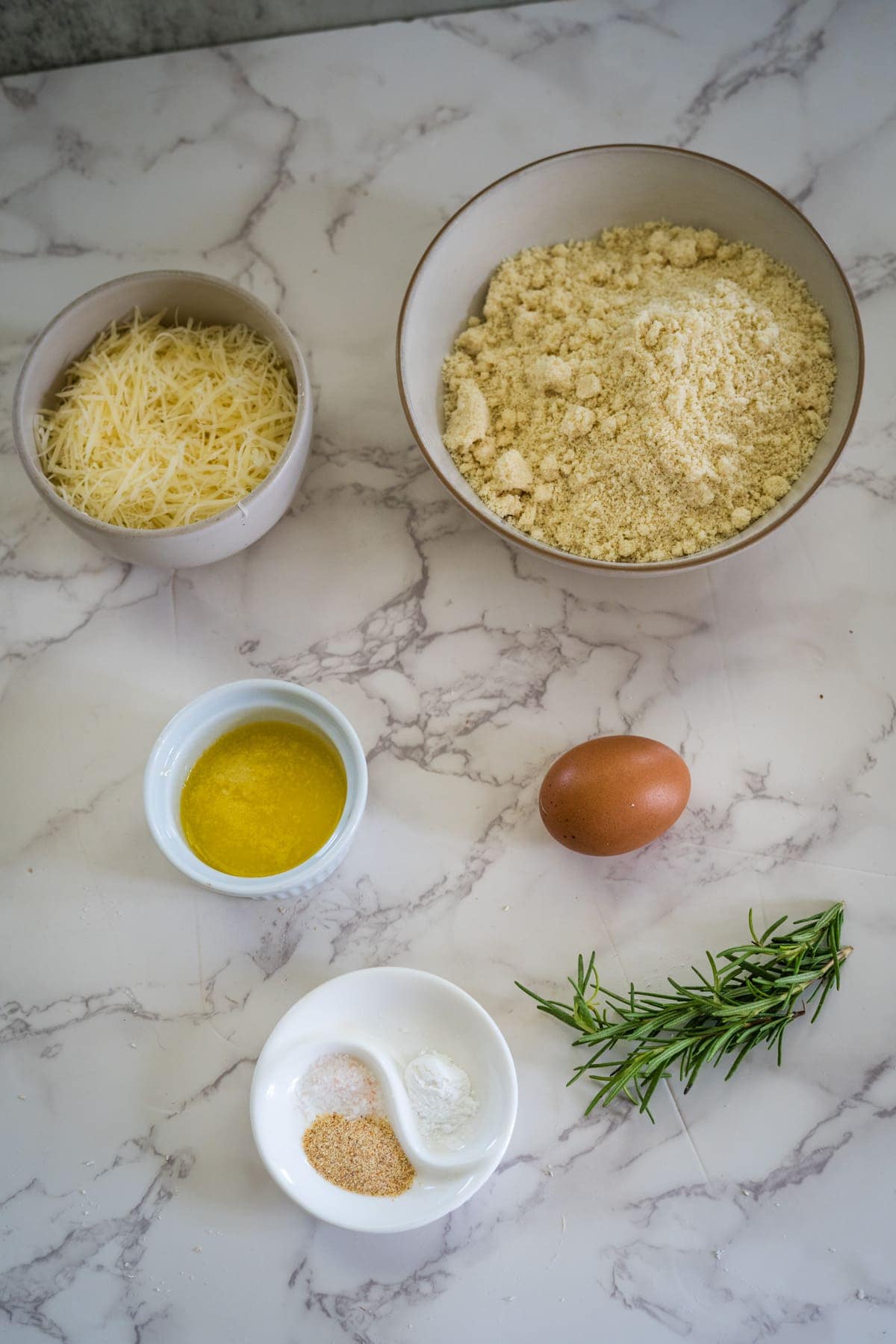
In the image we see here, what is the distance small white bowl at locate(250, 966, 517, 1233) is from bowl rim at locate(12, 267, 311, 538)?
0.56 meters

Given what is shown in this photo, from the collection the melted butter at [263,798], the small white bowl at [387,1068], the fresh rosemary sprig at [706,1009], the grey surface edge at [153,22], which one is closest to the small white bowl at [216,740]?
the melted butter at [263,798]

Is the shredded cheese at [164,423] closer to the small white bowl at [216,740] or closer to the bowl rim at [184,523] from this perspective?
the bowl rim at [184,523]

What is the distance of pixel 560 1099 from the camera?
51.8 inches

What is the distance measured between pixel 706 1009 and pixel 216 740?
0.68 metres

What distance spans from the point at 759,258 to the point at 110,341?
82 cm

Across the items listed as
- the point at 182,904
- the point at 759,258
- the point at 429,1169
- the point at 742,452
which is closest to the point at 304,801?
the point at 182,904

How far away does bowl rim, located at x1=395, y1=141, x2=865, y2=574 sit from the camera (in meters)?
1.23

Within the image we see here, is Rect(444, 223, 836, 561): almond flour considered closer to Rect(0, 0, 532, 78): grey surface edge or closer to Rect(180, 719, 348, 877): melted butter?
Rect(180, 719, 348, 877): melted butter

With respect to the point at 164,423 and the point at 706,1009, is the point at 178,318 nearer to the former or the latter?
the point at 164,423

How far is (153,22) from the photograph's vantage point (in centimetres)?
149

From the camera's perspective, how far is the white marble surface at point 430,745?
130 centimetres

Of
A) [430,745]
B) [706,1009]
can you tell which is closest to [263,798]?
[430,745]

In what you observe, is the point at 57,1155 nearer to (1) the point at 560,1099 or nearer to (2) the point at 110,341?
(1) the point at 560,1099

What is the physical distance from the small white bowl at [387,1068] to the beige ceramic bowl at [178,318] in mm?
545
